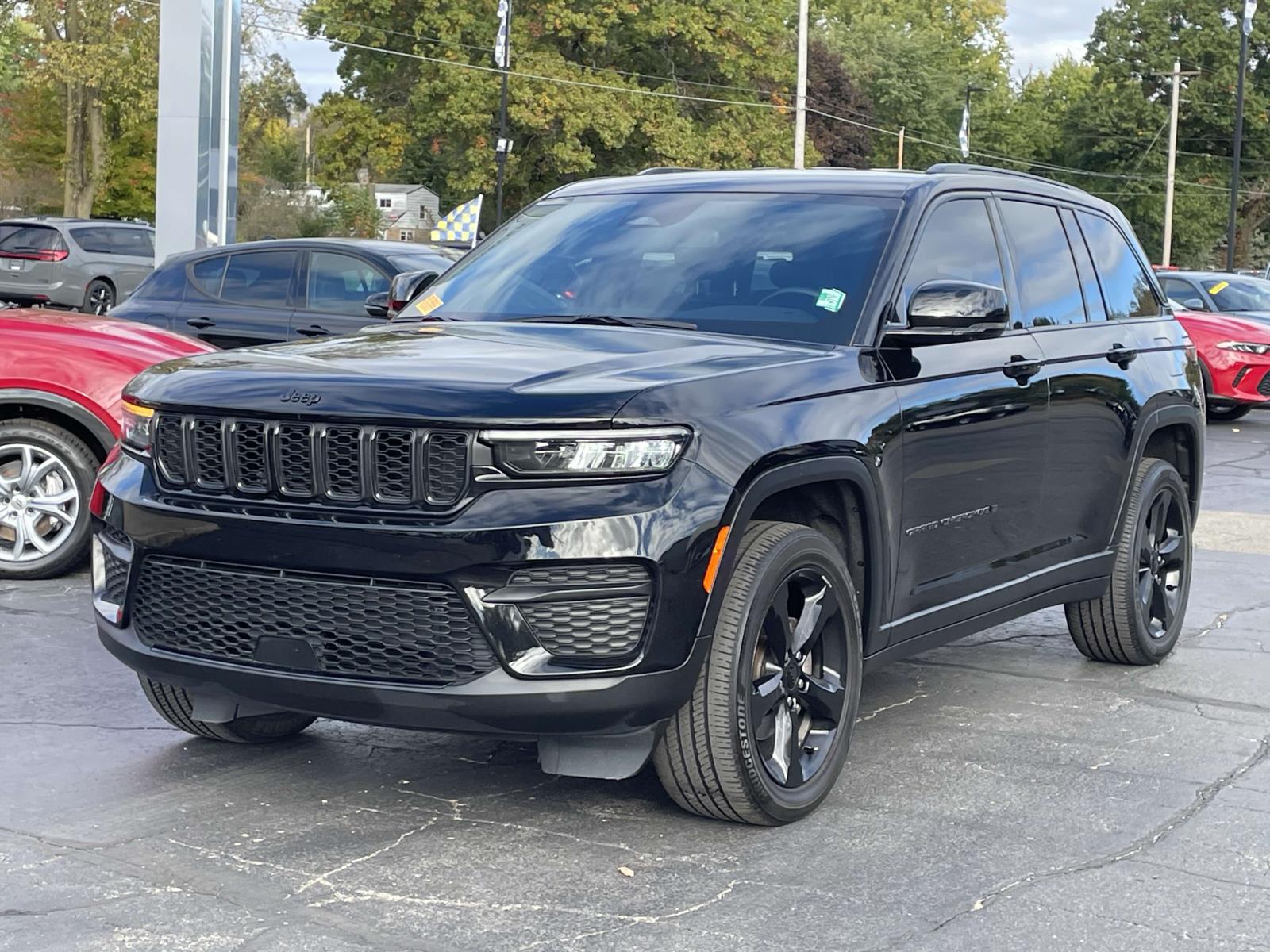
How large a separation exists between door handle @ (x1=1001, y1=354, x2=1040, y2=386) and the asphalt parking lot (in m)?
1.18

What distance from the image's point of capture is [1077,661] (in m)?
7.12

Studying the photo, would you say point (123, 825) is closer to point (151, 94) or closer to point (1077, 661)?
point (1077, 661)

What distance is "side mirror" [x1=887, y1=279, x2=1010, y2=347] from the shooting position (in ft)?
16.7

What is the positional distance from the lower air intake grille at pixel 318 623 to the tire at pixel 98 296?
2477 cm

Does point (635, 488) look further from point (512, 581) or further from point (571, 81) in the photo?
point (571, 81)

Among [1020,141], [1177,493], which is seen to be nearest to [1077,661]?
[1177,493]

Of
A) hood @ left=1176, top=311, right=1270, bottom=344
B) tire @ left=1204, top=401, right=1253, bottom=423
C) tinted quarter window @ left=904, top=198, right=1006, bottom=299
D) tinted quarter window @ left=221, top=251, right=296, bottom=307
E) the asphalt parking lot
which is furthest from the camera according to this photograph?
tire @ left=1204, top=401, right=1253, bottom=423

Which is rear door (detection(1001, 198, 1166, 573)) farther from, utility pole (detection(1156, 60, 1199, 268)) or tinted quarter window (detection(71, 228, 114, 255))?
utility pole (detection(1156, 60, 1199, 268))

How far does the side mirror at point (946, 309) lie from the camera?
16.7ft

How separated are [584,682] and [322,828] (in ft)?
3.00

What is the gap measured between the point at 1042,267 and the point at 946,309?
140 cm

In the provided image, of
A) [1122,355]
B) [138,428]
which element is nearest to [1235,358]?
[1122,355]

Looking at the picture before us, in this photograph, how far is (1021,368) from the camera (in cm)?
582

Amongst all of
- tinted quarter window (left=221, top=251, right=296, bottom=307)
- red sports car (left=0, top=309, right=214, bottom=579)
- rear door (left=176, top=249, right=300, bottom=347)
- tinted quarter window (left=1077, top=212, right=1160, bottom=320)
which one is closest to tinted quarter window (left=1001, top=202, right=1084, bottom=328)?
tinted quarter window (left=1077, top=212, right=1160, bottom=320)
